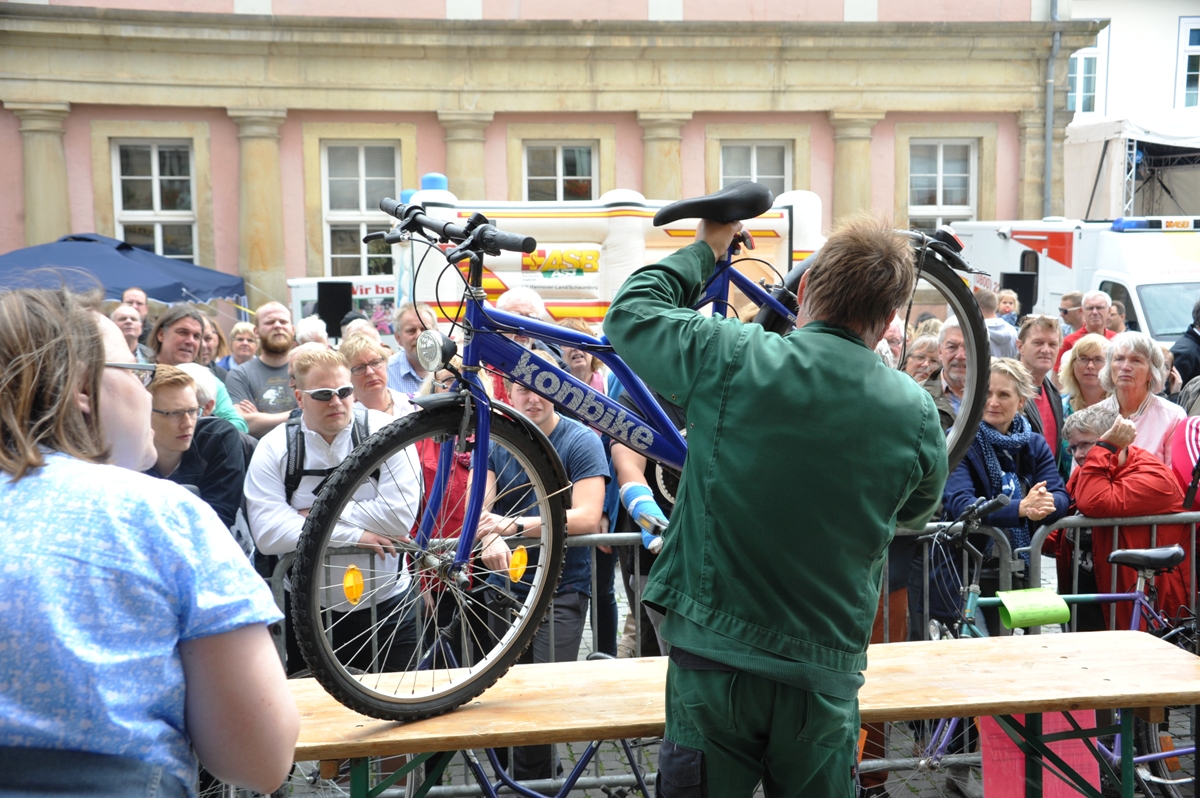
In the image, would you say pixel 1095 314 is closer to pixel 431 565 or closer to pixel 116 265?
pixel 431 565

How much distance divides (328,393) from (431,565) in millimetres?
1509

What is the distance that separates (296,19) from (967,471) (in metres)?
14.3

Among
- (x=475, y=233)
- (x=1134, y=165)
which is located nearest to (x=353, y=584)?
(x=475, y=233)

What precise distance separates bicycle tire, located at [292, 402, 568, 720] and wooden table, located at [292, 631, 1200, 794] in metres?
0.09

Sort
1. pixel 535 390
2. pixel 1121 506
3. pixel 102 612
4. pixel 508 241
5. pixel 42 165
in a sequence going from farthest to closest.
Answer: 1. pixel 42 165
2. pixel 1121 506
3. pixel 535 390
4. pixel 508 241
5. pixel 102 612

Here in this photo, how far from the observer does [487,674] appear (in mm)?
3205

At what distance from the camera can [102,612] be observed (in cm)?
157

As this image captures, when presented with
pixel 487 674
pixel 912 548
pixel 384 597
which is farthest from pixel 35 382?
pixel 912 548

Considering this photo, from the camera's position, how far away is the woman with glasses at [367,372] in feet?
17.3

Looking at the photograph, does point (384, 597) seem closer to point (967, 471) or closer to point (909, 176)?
point (967, 471)

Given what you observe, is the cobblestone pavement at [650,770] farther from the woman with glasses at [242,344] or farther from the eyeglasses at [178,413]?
the woman with glasses at [242,344]

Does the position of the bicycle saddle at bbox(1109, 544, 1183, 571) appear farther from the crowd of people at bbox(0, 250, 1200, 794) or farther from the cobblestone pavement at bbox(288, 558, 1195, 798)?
the cobblestone pavement at bbox(288, 558, 1195, 798)

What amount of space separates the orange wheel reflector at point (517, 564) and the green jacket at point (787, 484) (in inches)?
29.2

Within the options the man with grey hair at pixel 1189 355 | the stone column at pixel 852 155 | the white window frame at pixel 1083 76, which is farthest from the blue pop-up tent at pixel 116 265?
the white window frame at pixel 1083 76
